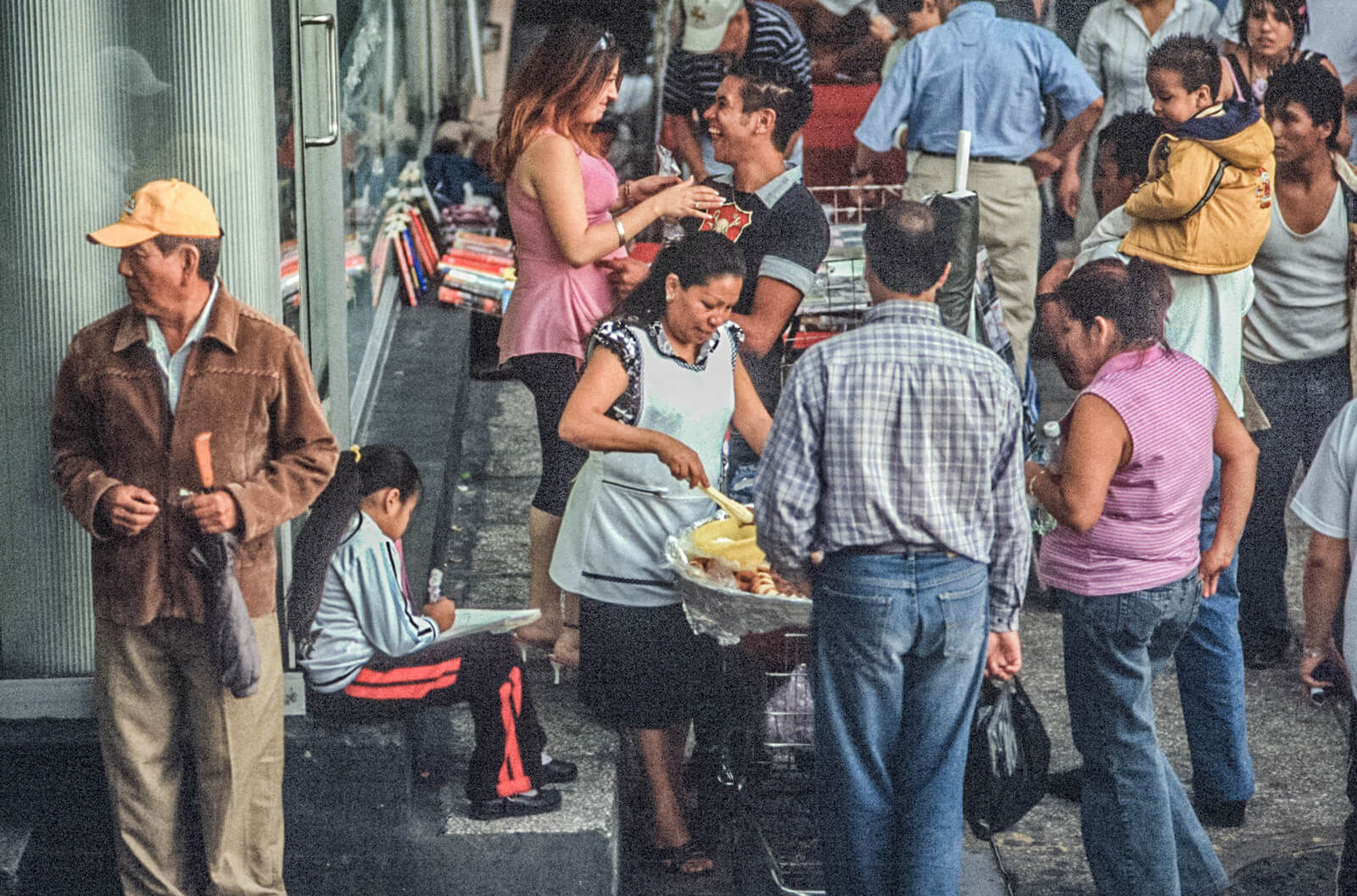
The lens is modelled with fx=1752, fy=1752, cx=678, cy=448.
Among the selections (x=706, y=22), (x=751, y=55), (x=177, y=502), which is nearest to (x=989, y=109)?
(x=751, y=55)

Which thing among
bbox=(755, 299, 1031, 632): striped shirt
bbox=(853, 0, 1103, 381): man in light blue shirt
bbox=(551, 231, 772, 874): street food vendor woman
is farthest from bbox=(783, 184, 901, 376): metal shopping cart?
bbox=(755, 299, 1031, 632): striped shirt

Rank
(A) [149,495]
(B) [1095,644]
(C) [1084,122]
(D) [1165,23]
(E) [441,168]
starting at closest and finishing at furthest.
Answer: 1. (A) [149,495]
2. (B) [1095,644]
3. (C) [1084,122]
4. (D) [1165,23]
5. (E) [441,168]

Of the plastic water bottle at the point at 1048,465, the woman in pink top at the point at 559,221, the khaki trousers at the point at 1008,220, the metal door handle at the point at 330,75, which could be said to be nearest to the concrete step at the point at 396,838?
the woman in pink top at the point at 559,221

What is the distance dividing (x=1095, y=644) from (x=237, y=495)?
2238 millimetres

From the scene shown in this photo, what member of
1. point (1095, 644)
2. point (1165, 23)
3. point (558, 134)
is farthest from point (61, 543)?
point (1165, 23)

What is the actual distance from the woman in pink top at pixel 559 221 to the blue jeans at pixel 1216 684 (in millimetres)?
1874

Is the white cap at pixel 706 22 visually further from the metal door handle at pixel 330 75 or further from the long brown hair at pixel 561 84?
the metal door handle at pixel 330 75

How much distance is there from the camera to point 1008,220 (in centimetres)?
760

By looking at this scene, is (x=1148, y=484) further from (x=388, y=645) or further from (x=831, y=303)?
(x=388, y=645)

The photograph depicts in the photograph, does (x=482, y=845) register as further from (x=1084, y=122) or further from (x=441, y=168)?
(x=441, y=168)

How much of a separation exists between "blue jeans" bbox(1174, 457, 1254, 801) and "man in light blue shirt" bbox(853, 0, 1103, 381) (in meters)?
2.15

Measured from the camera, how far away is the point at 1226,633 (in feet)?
17.5

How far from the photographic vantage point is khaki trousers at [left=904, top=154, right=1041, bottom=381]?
7488 millimetres

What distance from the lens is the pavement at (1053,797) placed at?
5.18 metres
